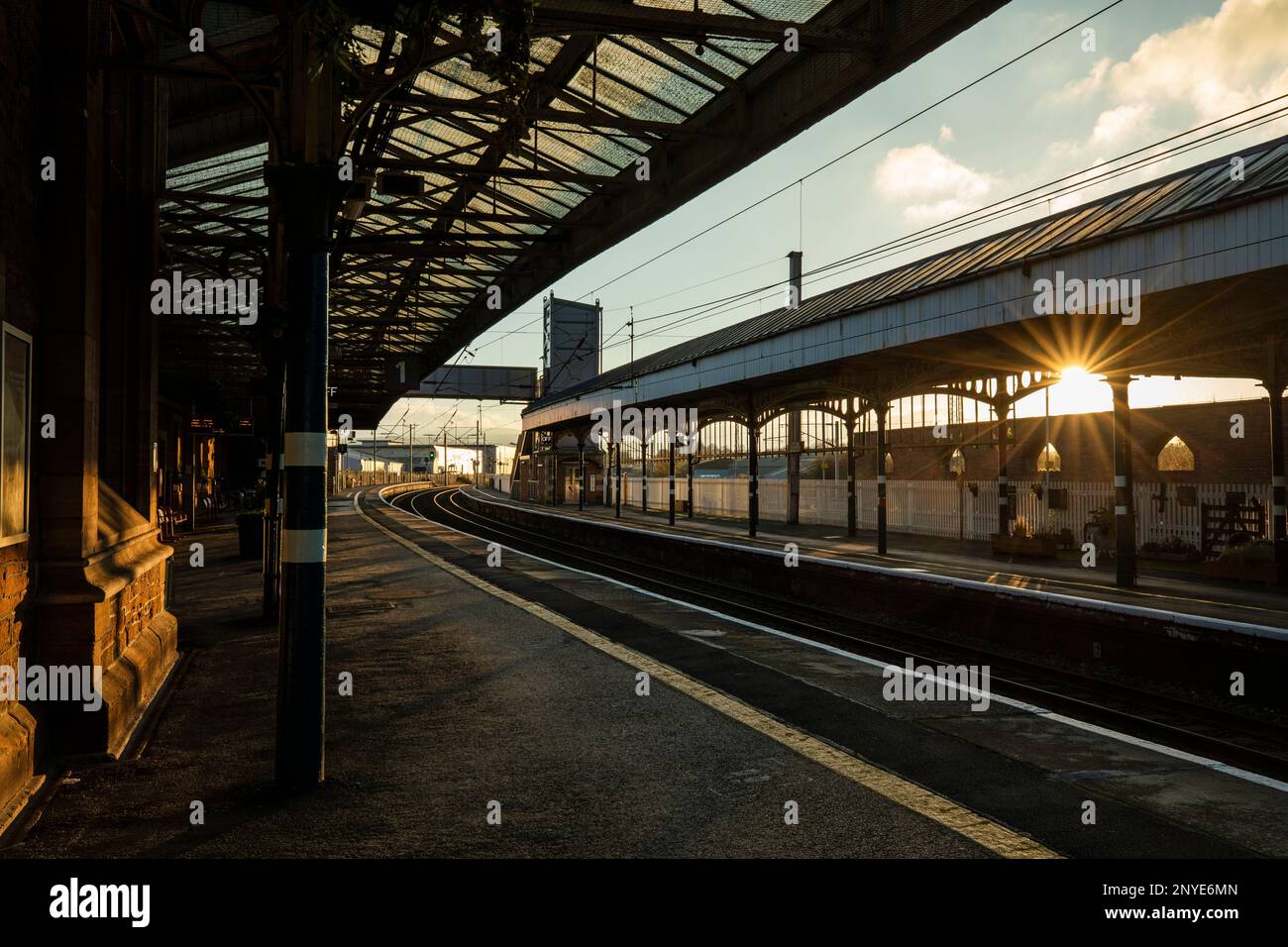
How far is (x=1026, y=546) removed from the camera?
19859 millimetres

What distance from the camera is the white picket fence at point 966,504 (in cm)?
2031

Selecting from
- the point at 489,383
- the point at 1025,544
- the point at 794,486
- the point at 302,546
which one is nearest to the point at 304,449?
the point at 302,546

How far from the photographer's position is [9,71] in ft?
16.0

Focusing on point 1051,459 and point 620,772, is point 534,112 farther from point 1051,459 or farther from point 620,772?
point 1051,459

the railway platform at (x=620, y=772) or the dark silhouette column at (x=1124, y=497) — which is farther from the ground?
the dark silhouette column at (x=1124, y=497)

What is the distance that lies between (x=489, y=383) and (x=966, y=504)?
107ft

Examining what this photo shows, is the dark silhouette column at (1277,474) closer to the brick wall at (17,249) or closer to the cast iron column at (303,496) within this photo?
the cast iron column at (303,496)

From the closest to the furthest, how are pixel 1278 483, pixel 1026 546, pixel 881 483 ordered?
pixel 1278 483, pixel 1026 546, pixel 881 483

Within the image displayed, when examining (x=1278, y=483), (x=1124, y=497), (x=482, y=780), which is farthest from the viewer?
(x=1278, y=483)

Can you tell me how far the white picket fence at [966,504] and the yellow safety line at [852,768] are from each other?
16795 mm

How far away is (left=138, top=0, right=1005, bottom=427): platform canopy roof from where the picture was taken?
248 inches

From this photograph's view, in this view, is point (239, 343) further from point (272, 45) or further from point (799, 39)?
point (799, 39)

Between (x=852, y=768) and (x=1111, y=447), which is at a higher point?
(x=1111, y=447)

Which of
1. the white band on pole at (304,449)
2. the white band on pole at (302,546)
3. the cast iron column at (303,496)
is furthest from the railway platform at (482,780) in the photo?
the white band on pole at (304,449)
